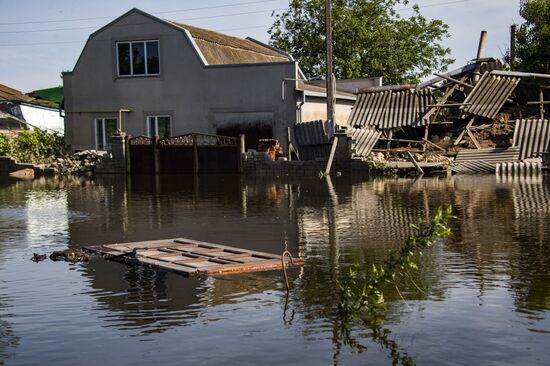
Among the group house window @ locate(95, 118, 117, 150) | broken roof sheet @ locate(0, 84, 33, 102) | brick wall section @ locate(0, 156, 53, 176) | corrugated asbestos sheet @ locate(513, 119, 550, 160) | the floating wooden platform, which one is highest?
broken roof sheet @ locate(0, 84, 33, 102)

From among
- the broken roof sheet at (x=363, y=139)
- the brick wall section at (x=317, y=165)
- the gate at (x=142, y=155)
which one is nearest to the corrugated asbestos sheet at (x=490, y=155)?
the broken roof sheet at (x=363, y=139)

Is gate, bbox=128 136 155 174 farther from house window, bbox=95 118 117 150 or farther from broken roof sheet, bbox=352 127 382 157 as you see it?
broken roof sheet, bbox=352 127 382 157

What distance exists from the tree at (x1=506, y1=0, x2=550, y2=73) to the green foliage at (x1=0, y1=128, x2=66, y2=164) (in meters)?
22.9

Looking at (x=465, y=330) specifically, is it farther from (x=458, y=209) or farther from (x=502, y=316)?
(x=458, y=209)

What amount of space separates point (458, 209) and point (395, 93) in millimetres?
17256

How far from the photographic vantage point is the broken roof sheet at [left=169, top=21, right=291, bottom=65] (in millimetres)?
36156

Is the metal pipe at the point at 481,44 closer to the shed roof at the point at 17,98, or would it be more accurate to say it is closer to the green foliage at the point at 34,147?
the green foliage at the point at 34,147

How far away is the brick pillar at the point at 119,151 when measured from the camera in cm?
3288

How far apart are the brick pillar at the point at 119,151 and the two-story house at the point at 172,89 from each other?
326 centimetres

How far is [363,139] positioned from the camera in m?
30.5

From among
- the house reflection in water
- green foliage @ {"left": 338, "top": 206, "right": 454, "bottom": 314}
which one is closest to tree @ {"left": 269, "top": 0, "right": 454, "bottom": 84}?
the house reflection in water

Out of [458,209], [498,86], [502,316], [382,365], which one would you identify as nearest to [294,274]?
[502,316]

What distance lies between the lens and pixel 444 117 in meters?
33.5

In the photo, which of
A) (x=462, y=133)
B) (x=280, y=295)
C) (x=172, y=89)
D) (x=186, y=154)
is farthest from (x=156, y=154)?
(x=280, y=295)
